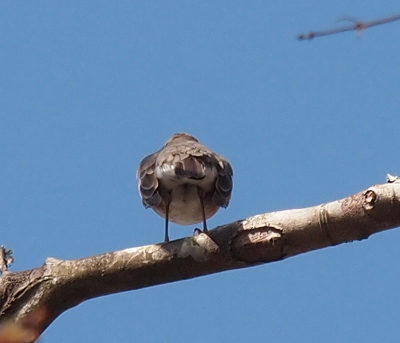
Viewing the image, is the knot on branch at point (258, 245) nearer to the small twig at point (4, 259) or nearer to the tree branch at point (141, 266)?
the tree branch at point (141, 266)

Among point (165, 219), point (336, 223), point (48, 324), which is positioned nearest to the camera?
point (336, 223)

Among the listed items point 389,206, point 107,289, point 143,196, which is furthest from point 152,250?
point 143,196

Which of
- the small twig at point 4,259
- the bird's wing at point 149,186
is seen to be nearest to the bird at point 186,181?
the bird's wing at point 149,186

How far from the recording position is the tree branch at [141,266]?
11.9 ft

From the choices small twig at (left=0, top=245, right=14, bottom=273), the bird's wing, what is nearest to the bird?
the bird's wing

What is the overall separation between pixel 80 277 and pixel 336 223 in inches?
59.8

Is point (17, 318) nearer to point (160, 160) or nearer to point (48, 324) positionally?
point (48, 324)

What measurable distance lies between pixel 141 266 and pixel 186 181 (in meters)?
1.88

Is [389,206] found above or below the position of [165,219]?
below

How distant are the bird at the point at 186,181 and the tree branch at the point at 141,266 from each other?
1.68m

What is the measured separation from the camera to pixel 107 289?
3881mm

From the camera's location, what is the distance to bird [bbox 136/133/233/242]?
5.67 m

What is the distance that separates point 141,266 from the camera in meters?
3.86

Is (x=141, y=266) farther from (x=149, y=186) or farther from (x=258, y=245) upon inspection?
(x=149, y=186)
